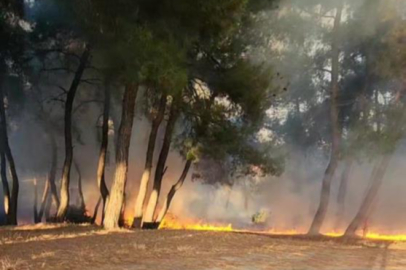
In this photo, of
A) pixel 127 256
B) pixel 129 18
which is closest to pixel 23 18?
pixel 129 18

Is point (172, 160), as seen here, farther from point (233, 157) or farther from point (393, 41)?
point (393, 41)

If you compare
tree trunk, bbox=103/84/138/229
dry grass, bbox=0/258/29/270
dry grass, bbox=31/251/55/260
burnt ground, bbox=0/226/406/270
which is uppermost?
tree trunk, bbox=103/84/138/229

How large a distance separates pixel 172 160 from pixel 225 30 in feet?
33.7

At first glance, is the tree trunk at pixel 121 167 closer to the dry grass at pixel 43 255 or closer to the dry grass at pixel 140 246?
the dry grass at pixel 140 246

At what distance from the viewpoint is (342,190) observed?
19656 millimetres

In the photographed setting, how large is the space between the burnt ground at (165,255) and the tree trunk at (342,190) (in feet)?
26.8

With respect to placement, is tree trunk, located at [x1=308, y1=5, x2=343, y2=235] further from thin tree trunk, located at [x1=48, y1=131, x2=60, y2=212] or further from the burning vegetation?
thin tree trunk, located at [x1=48, y1=131, x2=60, y2=212]

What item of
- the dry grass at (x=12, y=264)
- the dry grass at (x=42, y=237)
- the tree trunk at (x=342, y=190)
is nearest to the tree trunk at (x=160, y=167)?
the dry grass at (x=42, y=237)

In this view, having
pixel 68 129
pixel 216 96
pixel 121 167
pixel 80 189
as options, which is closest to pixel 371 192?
pixel 216 96

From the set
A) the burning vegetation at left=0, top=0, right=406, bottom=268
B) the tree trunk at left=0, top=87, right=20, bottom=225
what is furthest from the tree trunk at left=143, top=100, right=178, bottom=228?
the tree trunk at left=0, top=87, right=20, bottom=225

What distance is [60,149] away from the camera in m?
23.8

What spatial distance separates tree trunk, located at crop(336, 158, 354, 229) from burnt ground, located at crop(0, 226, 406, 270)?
8.18 meters

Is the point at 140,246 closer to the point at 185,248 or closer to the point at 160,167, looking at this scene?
the point at 185,248

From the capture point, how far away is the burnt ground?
7590 millimetres
